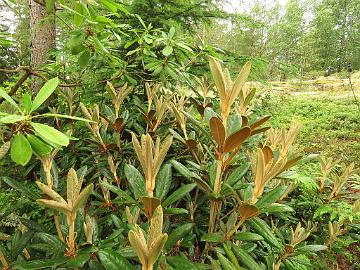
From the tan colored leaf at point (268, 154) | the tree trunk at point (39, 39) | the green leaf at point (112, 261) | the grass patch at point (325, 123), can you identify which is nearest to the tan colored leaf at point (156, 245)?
the green leaf at point (112, 261)

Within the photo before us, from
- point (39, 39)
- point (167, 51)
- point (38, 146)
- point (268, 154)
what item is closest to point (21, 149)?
point (38, 146)

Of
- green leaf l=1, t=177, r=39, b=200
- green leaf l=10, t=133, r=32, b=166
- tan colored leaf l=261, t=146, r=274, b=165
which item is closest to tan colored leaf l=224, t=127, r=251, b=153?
tan colored leaf l=261, t=146, r=274, b=165

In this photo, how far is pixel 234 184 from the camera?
1.07 m

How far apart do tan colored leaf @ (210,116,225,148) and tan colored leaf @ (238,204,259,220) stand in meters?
0.20

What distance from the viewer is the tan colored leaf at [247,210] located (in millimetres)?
879

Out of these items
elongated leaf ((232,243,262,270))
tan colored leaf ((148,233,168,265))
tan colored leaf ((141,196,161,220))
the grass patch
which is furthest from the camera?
the grass patch

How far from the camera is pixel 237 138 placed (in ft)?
2.87

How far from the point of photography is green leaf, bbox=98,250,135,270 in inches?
29.6

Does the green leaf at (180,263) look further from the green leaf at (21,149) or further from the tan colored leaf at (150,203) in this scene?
the green leaf at (21,149)

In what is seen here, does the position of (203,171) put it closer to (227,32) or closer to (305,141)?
(305,141)

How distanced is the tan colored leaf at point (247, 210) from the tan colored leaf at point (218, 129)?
8.0 inches

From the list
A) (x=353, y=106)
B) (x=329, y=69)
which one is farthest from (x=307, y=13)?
(x=353, y=106)

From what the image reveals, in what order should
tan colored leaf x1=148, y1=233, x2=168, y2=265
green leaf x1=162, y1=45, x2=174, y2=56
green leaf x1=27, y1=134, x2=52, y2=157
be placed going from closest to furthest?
tan colored leaf x1=148, y1=233, x2=168, y2=265
green leaf x1=27, y1=134, x2=52, y2=157
green leaf x1=162, y1=45, x2=174, y2=56

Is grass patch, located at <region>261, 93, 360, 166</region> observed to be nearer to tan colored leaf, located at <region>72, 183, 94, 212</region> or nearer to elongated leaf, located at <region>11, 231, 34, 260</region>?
elongated leaf, located at <region>11, 231, 34, 260</region>
